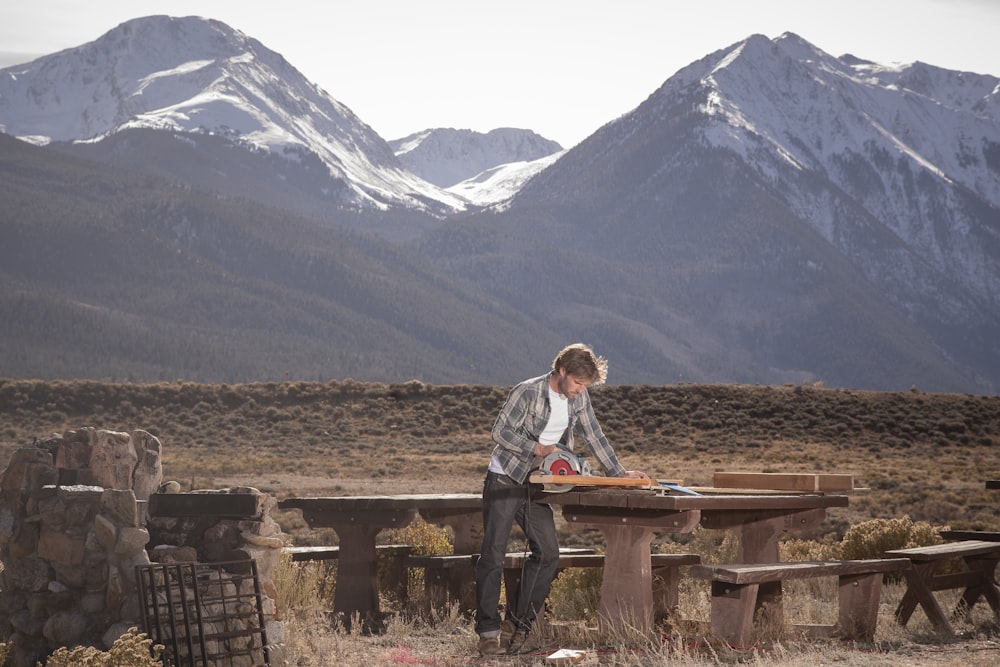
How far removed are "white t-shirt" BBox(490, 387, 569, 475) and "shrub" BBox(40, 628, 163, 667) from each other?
226 cm

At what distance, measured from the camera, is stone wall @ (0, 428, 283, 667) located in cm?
692

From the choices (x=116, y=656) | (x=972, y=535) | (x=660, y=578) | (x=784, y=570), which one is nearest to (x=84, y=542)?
(x=116, y=656)

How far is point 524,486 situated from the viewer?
24.7 feet

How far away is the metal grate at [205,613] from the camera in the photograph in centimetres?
662

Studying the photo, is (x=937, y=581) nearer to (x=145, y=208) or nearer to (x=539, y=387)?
(x=539, y=387)

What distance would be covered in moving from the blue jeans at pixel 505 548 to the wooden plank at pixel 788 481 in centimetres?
165

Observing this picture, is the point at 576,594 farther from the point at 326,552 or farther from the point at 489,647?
the point at 489,647

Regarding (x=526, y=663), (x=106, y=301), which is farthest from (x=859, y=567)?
(x=106, y=301)

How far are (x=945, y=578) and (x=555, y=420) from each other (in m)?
3.39

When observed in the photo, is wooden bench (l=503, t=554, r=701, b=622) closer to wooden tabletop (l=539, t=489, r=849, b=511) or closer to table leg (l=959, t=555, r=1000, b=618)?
wooden tabletop (l=539, t=489, r=849, b=511)

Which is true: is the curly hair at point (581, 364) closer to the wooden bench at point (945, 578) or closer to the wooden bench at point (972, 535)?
the wooden bench at point (945, 578)

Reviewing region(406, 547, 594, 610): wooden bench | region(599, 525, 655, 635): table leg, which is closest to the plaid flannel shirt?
region(599, 525, 655, 635): table leg

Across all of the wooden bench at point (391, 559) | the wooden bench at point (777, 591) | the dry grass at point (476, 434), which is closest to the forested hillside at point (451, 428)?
the dry grass at point (476, 434)

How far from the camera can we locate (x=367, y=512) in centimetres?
898
